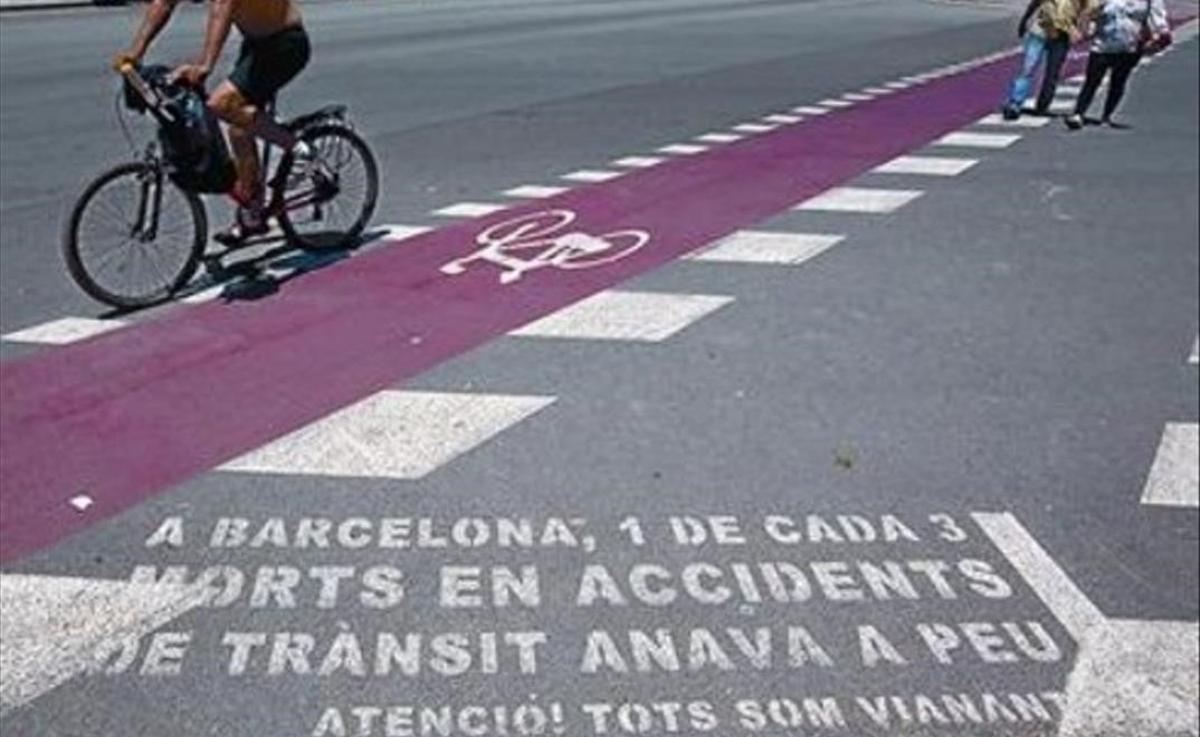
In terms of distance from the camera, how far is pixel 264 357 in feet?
20.5

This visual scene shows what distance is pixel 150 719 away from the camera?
3.49 meters

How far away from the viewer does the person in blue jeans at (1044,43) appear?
12.9 ft

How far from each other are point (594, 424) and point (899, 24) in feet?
6.51

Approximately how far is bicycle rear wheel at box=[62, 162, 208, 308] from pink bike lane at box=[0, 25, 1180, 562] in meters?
0.27

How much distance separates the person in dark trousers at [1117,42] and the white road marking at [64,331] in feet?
14.5

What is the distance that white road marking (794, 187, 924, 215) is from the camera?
993 cm

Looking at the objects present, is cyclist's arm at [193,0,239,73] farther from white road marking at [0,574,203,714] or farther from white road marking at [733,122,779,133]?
white road marking at [733,122,779,133]

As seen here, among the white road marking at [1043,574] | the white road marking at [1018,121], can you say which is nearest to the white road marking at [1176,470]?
the white road marking at [1043,574]

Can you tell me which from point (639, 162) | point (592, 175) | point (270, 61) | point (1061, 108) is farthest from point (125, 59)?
point (1061, 108)

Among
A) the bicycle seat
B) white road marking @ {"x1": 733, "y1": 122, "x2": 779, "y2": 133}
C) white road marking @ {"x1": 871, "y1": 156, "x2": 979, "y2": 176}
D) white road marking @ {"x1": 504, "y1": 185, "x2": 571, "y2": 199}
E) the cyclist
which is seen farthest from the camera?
white road marking @ {"x1": 733, "y1": 122, "x2": 779, "y2": 133}

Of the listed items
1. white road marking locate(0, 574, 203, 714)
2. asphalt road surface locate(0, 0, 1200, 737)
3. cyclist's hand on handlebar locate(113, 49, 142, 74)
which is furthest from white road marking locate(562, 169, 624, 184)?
cyclist's hand on handlebar locate(113, 49, 142, 74)

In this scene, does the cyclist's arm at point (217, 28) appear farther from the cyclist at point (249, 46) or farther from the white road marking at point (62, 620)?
the white road marking at point (62, 620)

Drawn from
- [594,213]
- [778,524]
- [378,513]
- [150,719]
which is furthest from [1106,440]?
[594,213]

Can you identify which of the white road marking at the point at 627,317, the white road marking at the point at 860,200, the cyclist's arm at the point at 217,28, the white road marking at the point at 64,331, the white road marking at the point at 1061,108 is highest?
the cyclist's arm at the point at 217,28
